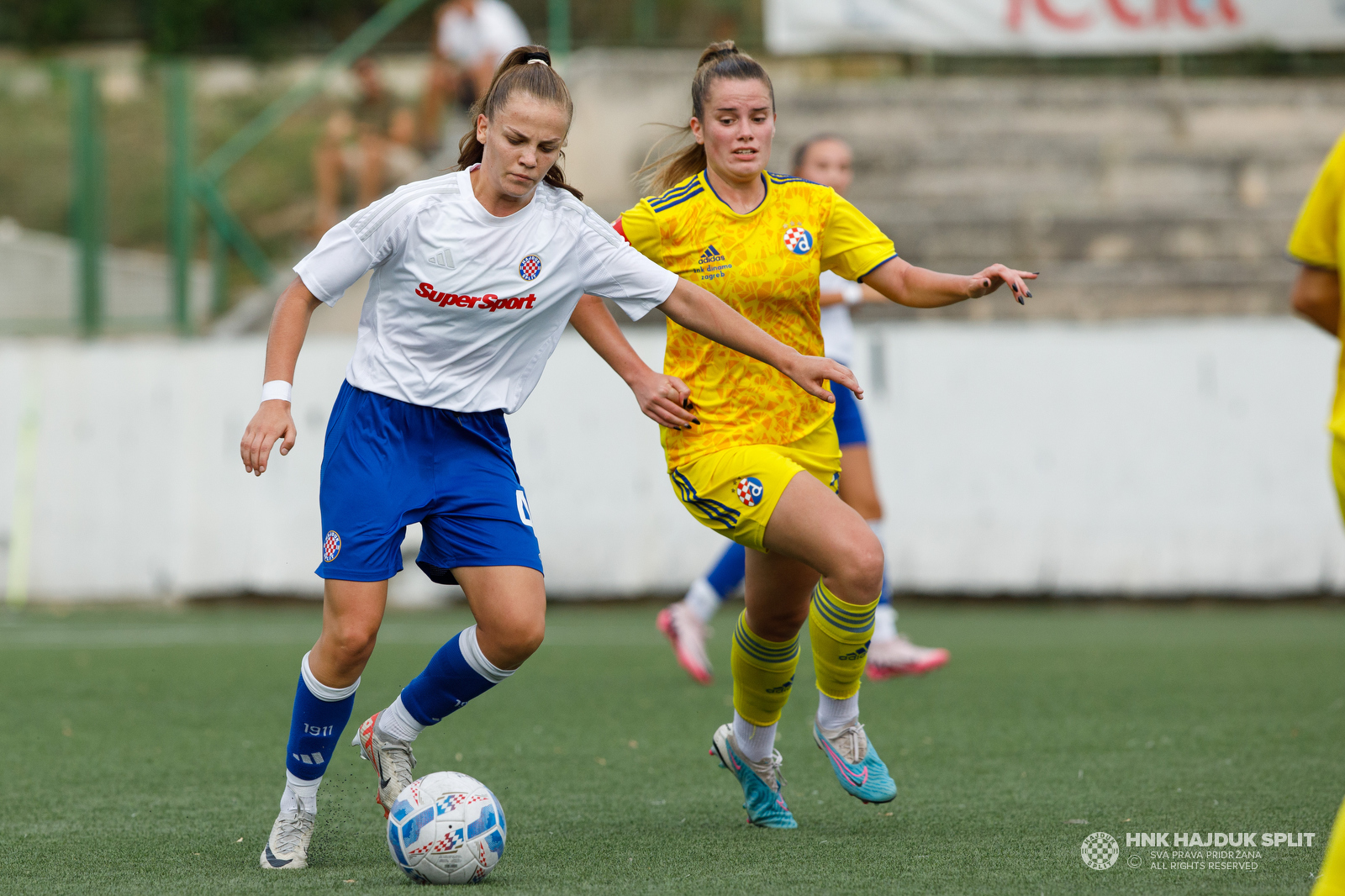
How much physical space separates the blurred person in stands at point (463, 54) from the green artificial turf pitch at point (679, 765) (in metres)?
7.18

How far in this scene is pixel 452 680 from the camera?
4.34 meters

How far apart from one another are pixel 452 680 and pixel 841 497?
10.5 feet

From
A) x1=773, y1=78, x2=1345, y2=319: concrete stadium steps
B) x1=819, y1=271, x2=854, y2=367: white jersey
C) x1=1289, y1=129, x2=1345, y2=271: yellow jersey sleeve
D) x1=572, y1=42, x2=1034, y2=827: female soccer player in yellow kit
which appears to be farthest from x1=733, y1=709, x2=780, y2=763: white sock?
x1=773, y1=78, x2=1345, y2=319: concrete stadium steps

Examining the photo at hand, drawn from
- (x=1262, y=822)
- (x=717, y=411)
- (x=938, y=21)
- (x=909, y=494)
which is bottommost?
(x=909, y=494)

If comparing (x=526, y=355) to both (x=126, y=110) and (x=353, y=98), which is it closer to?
(x=126, y=110)

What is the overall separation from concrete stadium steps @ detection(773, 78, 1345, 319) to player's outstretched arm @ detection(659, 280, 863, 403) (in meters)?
6.98

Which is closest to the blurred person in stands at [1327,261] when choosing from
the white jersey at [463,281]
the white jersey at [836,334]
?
the white jersey at [463,281]

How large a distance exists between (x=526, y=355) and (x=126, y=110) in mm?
9496

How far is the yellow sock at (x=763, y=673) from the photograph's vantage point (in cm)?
473

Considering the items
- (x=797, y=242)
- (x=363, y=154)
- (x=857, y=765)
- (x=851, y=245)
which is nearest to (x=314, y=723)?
(x=857, y=765)

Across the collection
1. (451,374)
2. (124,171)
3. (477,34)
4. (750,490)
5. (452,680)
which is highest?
(477,34)

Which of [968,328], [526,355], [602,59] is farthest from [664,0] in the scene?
[526,355]

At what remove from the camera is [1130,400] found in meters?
10.4

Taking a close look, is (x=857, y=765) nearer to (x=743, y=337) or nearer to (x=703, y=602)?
(x=743, y=337)
